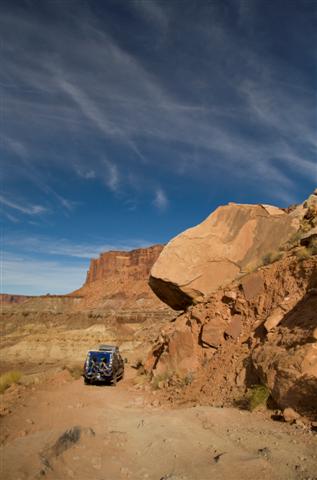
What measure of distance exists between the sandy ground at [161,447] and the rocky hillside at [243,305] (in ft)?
3.32

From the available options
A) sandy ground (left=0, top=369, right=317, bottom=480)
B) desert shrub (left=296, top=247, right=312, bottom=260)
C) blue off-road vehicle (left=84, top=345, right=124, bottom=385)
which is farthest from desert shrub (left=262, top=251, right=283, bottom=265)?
blue off-road vehicle (left=84, top=345, right=124, bottom=385)

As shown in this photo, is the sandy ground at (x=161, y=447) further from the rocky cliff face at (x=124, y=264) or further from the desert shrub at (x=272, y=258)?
the rocky cliff face at (x=124, y=264)

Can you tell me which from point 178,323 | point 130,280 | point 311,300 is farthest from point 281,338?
point 130,280

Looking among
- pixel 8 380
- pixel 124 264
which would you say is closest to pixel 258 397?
pixel 8 380

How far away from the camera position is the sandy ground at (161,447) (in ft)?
14.5

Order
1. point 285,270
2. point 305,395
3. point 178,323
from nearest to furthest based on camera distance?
point 305,395, point 285,270, point 178,323

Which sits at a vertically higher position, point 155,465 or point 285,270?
point 285,270

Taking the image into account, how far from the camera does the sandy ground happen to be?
14.5 ft

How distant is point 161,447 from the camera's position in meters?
5.59

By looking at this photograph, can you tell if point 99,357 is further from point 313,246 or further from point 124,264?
point 124,264

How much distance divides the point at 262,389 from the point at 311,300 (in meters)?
2.06

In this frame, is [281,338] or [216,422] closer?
Result: [216,422]

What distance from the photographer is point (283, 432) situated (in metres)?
5.39

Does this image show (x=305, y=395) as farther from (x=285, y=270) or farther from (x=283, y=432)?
(x=285, y=270)
